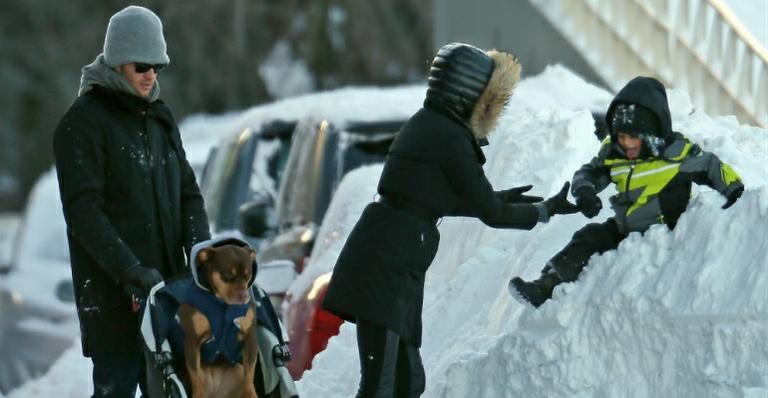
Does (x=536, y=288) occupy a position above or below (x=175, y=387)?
below

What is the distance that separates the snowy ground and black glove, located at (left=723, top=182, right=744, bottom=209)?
0.08 feet

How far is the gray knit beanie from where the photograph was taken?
22.6 ft

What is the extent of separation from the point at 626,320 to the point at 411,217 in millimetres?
977

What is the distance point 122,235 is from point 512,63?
1413mm

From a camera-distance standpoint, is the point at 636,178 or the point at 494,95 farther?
the point at 636,178

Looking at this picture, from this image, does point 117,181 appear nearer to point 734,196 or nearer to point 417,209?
point 417,209

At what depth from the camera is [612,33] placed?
47.3ft

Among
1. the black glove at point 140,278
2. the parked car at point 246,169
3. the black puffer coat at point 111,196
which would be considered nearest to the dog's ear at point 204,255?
the black glove at point 140,278

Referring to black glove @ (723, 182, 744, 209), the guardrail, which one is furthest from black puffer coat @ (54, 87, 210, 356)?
the guardrail

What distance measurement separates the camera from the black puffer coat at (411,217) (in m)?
6.75

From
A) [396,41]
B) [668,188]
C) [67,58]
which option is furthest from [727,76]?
[67,58]

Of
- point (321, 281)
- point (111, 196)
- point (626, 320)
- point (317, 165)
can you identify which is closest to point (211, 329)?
point (111, 196)

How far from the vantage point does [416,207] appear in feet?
22.4

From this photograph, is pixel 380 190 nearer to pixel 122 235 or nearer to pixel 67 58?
pixel 122 235
